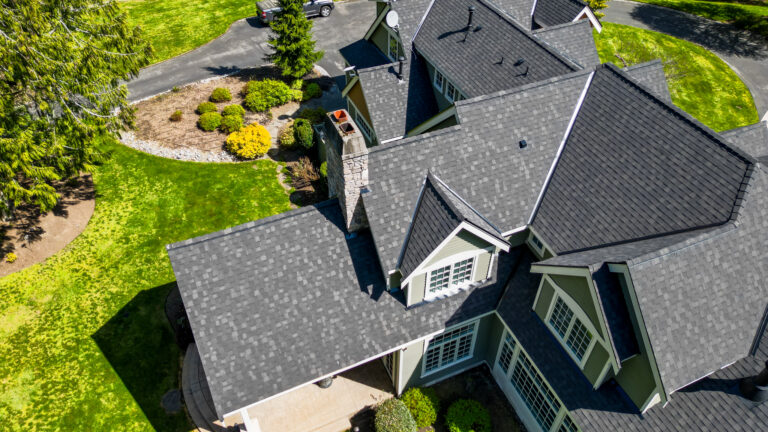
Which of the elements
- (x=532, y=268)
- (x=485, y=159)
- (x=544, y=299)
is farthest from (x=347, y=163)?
(x=544, y=299)

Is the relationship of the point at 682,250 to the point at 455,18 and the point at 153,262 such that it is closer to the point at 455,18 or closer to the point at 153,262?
the point at 455,18

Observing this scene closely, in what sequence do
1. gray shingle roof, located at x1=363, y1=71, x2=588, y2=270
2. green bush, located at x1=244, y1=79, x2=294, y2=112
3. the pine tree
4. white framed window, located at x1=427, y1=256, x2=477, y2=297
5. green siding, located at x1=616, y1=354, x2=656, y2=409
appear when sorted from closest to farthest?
green siding, located at x1=616, y1=354, x2=656, y2=409 → gray shingle roof, located at x1=363, y1=71, x2=588, y2=270 → white framed window, located at x1=427, y1=256, x2=477, y2=297 → the pine tree → green bush, located at x1=244, y1=79, x2=294, y2=112

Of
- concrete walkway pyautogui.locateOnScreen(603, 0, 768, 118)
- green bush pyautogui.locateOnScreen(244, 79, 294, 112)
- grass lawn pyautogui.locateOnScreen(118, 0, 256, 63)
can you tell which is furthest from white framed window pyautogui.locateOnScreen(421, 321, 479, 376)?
grass lawn pyautogui.locateOnScreen(118, 0, 256, 63)

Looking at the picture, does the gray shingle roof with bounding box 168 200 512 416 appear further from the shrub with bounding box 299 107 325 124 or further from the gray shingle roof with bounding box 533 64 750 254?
the shrub with bounding box 299 107 325 124

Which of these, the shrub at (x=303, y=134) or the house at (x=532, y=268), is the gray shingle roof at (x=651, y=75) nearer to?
the house at (x=532, y=268)

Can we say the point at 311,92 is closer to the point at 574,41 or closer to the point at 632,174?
the point at 574,41

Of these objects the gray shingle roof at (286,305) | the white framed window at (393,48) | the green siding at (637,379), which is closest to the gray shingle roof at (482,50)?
the white framed window at (393,48)
